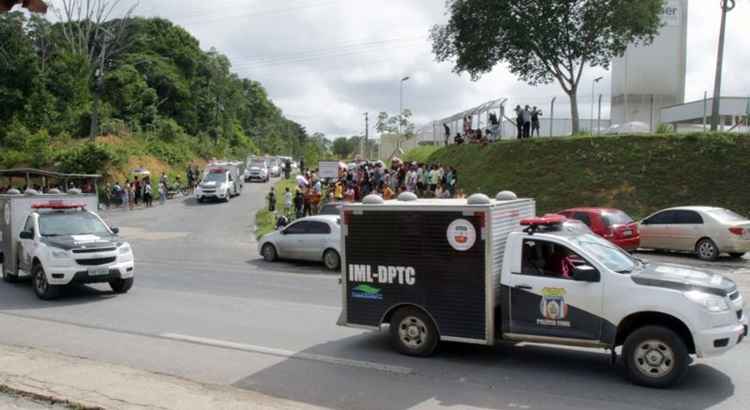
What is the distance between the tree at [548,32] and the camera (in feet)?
110

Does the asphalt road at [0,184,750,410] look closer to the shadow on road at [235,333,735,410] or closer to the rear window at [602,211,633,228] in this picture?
the shadow on road at [235,333,735,410]

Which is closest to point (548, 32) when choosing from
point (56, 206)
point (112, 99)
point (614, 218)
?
point (614, 218)

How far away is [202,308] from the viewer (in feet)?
42.3

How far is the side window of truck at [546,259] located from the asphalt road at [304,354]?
3.99 feet

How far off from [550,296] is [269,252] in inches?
536

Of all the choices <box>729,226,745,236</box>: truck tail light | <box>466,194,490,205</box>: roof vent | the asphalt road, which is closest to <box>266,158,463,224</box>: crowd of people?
<box>729,226,745,236</box>: truck tail light

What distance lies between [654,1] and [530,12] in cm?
599

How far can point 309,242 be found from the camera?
63.7ft

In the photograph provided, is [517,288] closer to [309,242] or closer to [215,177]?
[309,242]

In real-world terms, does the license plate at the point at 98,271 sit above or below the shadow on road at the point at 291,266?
above

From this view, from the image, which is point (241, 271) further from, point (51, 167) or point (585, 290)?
point (51, 167)

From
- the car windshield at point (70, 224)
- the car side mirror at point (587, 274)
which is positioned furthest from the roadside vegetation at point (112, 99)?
the car side mirror at point (587, 274)

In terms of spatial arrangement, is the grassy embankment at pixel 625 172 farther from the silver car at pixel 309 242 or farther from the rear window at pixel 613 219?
the silver car at pixel 309 242

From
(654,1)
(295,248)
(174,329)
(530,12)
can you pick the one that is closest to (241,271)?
(295,248)
